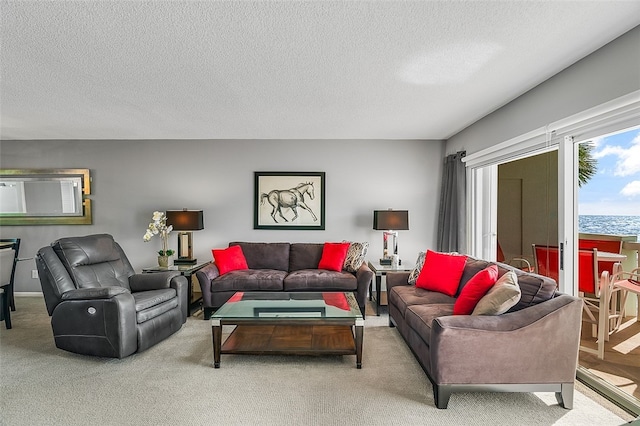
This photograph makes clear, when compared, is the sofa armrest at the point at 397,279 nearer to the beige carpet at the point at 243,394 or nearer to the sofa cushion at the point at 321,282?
the sofa cushion at the point at 321,282

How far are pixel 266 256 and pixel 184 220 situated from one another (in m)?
1.23

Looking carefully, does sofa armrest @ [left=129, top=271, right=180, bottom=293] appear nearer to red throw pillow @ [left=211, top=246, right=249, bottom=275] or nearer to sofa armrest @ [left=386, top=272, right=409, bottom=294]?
red throw pillow @ [left=211, top=246, right=249, bottom=275]

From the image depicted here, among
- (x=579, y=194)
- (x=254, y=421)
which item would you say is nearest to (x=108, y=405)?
(x=254, y=421)

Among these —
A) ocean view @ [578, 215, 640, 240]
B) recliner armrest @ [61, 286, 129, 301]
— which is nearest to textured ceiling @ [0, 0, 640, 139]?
ocean view @ [578, 215, 640, 240]

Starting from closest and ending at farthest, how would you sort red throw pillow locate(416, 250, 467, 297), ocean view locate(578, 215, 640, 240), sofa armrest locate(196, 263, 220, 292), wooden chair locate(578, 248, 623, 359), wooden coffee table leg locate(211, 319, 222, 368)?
ocean view locate(578, 215, 640, 240) < wooden chair locate(578, 248, 623, 359) < wooden coffee table leg locate(211, 319, 222, 368) < red throw pillow locate(416, 250, 467, 297) < sofa armrest locate(196, 263, 220, 292)

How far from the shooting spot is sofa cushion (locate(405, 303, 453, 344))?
2.67 meters

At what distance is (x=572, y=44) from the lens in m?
2.42

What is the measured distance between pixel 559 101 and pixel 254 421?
3.26 m

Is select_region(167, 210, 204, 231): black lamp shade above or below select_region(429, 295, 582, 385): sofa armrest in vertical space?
above

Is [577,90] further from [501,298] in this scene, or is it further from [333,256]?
[333,256]

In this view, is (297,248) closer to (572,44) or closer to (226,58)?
(226,58)

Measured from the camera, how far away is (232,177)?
5570 millimetres

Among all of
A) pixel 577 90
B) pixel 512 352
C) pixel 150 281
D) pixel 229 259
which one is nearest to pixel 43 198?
pixel 150 281

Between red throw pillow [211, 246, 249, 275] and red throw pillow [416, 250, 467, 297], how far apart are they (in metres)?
2.33
